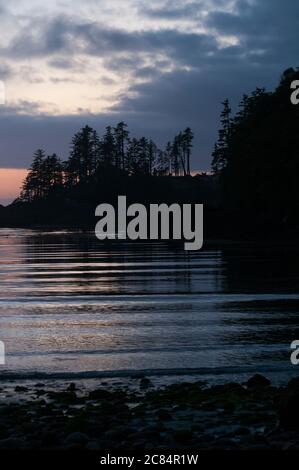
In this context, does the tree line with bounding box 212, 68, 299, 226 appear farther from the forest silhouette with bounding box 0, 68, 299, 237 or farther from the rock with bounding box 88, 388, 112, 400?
the rock with bounding box 88, 388, 112, 400

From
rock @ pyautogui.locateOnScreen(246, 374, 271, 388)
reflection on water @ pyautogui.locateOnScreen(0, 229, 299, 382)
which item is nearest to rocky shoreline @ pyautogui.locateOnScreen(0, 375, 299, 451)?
rock @ pyautogui.locateOnScreen(246, 374, 271, 388)

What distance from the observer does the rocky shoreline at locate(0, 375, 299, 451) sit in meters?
7.46

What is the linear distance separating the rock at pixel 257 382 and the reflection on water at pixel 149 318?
0.95 m

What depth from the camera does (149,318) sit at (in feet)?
52.9

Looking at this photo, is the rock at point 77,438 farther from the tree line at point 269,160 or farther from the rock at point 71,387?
the tree line at point 269,160

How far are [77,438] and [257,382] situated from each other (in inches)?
130

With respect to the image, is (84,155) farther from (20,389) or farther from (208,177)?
(20,389)

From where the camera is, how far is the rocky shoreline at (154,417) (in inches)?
294

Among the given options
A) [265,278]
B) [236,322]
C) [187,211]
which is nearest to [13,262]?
[265,278]

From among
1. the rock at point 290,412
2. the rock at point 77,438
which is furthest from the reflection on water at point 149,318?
the rock at point 77,438

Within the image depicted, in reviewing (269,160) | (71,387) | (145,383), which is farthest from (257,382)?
(269,160)

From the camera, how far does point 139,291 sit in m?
21.7

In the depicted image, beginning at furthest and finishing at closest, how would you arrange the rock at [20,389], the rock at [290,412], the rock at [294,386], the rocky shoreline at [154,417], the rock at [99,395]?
the rock at [20,389] < the rock at [99,395] < the rock at [294,386] < the rock at [290,412] < the rocky shoreline at [154,417]

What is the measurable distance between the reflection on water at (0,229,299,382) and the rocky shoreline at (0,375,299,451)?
57.2 inches
